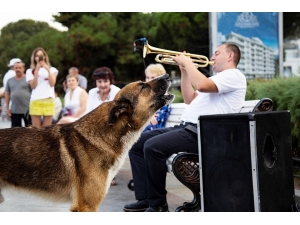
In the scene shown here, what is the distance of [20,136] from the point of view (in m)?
4.42

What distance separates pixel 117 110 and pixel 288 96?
3028mm

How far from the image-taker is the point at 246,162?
14.5 feet

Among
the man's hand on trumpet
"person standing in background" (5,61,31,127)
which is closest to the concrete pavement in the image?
the man's hand on trumpet

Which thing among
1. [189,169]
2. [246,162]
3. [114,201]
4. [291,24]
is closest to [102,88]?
[114,201]

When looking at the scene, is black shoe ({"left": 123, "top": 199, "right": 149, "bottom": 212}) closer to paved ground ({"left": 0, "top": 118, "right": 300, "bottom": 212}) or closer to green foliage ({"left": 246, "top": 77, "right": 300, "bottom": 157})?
paved ground ({"left": 0, "top": 118, "right": 300, "bottom": 212})

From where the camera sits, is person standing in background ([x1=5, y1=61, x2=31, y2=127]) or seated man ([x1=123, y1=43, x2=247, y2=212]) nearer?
seated man ([x1=123, y1=43, x2=247, y2=212])

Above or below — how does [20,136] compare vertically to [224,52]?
below

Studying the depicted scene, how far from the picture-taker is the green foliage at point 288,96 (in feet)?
21.4

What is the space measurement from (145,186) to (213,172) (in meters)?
1.50

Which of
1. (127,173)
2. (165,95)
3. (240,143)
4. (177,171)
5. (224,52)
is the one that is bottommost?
(127,173)

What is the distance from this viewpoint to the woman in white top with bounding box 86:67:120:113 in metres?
7.63

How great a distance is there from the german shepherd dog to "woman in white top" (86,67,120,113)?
3013 millimetres

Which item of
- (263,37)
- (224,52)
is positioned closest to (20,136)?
(224,52)

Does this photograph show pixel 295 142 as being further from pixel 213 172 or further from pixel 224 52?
pixel 213 172
